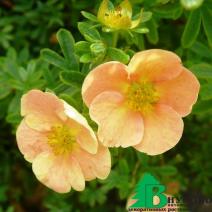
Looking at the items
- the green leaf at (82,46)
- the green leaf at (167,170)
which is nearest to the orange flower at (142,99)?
the green leaf at (82,46)

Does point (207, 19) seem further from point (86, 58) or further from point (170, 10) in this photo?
point (86, 58)

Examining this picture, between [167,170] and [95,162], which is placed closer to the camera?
[95,162]

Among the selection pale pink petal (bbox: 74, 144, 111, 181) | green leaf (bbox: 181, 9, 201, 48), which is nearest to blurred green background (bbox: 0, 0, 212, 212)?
green leaf (bbox: 181, 9, 201, 48)

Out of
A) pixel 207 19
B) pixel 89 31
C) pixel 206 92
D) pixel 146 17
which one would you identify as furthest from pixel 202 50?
pixel 89 31

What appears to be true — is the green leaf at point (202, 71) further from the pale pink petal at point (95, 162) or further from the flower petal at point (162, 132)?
the pale pink petal at point (95, 162)

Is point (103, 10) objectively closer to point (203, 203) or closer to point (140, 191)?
point (140, 191)

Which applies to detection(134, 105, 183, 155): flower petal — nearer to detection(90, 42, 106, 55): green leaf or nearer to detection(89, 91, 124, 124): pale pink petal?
detection(89, 91, 124, 124): pale pink petal

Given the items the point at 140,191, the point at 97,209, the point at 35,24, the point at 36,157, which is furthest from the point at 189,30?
the point at 97,209
